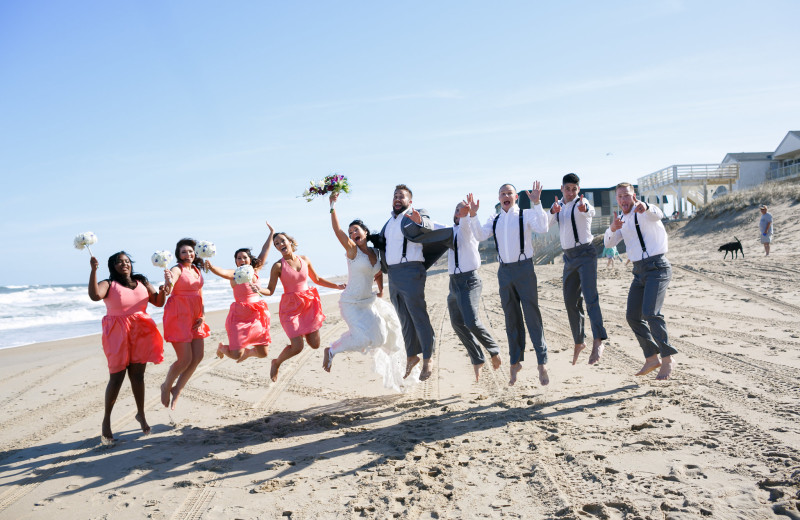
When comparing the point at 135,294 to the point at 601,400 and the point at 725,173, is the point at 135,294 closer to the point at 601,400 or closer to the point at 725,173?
the point at 601,400

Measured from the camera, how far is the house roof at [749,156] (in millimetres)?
43531

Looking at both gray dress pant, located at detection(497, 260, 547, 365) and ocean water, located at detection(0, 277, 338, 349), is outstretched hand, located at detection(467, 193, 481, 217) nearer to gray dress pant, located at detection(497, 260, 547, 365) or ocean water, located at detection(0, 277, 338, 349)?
gray dress pant, located at detection(497, 260, 547, 365)

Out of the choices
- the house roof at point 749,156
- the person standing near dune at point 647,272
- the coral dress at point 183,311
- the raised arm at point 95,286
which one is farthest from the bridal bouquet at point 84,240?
the house roof at point 749,156

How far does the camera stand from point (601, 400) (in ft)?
19.7

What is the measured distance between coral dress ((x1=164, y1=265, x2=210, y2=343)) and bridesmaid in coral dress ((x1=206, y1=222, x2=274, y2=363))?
0.39 metres

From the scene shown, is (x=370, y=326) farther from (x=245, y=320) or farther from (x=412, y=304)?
(x=245, y=320)

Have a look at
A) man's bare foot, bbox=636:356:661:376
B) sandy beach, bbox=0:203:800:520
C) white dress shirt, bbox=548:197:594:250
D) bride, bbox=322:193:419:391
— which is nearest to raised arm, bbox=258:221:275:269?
bride, bbox=322:193:419:391

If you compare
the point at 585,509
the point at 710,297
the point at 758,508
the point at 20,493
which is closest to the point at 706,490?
the point at 758,508

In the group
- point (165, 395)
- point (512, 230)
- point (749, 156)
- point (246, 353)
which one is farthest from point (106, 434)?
point (749, 156)

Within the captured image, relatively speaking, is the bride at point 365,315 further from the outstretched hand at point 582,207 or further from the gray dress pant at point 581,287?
the outstretched hand at point 582,207

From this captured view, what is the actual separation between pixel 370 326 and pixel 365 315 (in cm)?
15

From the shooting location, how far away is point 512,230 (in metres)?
6.35

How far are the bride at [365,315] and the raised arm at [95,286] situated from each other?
8.02ft

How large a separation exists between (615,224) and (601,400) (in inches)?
79.8
